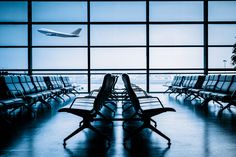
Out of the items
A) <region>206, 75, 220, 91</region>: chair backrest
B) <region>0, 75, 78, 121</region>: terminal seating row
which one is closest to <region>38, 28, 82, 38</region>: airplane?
<region>0, 75, 78, 121</region>: terminal seating row

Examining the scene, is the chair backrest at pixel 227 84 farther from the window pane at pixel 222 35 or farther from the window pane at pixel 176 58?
the window pane at pixel 222 35

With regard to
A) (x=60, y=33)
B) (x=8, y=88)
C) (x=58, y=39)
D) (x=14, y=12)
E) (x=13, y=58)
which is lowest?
(x=8, y=88)

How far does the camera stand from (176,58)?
8.83m

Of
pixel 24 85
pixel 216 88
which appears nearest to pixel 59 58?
pixel 24 85

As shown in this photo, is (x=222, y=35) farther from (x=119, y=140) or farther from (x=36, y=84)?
(x=119, y=140)

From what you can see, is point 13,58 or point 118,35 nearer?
point 13,58

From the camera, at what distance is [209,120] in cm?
353

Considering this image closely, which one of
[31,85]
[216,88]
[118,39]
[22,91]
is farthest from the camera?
[118,39]

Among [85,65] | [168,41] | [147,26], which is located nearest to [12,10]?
[85,65]

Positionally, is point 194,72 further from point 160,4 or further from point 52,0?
point 52,0

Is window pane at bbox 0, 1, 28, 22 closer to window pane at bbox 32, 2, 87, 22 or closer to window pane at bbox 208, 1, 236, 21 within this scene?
window pane at bbox 32, 2, 87, 22

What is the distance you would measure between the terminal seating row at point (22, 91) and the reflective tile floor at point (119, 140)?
0.37 meters

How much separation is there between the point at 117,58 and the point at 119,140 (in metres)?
6.42

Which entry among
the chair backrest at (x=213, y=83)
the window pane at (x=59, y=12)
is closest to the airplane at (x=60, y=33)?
the window pane at (x=59, y=12)
